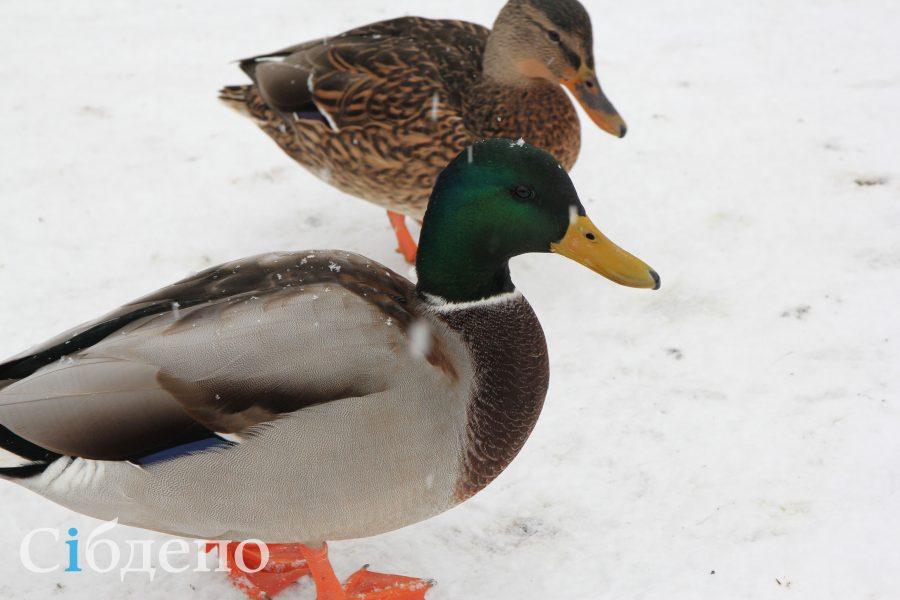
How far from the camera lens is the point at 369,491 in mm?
2467

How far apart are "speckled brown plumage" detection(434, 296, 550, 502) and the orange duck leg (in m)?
0.41

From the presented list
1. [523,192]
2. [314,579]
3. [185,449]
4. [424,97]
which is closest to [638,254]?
[424,97]

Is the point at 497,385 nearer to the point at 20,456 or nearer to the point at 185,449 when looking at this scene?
the point at 185,449

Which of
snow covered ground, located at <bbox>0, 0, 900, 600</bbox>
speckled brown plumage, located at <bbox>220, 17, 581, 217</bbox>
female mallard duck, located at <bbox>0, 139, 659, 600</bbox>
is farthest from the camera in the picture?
speckled brown plumage, located at <bbox>220, 17, 581, 217</bbox>

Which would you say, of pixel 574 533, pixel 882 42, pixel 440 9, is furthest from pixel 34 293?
pixel 882 42

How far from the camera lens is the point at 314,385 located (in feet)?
7.80

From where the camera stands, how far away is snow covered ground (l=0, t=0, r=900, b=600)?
3.00m

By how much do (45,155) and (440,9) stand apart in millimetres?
2530

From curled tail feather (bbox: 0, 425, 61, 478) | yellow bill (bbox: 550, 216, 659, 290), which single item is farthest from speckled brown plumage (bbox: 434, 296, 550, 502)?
curled tail feather (bbox: 0, 425, 61, 478)

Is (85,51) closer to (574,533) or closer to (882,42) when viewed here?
(574,533)

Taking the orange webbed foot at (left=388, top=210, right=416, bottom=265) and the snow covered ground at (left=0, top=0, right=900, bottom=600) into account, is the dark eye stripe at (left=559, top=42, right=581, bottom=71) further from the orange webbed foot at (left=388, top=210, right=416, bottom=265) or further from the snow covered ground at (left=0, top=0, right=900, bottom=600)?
the orange webbed foot at (left=388, top=210, right=416, bottom=265)

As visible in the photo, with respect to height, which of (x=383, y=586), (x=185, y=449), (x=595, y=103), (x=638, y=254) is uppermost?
(x=595, y=103)

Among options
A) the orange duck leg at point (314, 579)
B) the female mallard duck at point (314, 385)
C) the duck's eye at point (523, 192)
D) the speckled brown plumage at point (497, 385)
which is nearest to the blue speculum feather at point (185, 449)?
the female mallard duck at point (314, 385)

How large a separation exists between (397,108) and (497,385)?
1548mm
